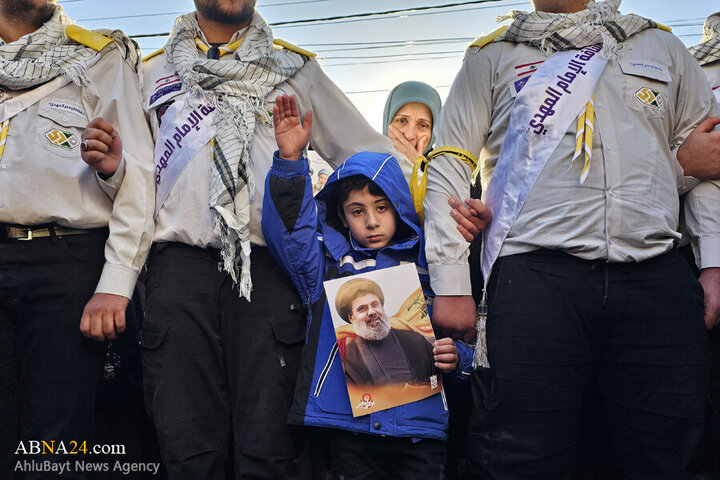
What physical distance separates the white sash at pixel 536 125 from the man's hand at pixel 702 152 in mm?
445

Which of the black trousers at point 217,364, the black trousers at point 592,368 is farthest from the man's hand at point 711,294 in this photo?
the black trousers at point 217,364

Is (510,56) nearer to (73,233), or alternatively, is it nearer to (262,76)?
(262,76)

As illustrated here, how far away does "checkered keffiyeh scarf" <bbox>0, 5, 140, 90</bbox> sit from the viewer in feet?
8.55

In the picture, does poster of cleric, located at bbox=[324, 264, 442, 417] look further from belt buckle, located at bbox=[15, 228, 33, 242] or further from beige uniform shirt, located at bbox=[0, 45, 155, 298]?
belt buckle, located at bbox=[15, 228, 33, 242]

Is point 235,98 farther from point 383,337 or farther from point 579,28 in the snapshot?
point 579,28

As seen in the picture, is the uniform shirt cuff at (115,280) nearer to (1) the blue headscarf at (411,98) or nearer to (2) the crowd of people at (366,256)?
(2) the crowd of people at (366,256)

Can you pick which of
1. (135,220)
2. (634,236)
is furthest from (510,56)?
(135,220)

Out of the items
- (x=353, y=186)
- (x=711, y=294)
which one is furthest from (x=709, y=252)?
(x=353, y=186)

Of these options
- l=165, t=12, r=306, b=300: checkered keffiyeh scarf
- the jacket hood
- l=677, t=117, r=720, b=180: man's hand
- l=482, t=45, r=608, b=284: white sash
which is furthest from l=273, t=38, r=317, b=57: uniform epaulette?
l=677, t=117, r=720, b=180: man's hand

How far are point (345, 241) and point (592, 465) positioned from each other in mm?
1436

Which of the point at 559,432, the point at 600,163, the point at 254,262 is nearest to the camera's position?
the point at 559,432

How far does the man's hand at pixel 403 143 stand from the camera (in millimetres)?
4430

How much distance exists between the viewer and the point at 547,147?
7.20 feet

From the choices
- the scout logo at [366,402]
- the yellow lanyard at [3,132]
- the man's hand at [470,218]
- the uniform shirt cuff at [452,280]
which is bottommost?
the scout logo at [366,402]
